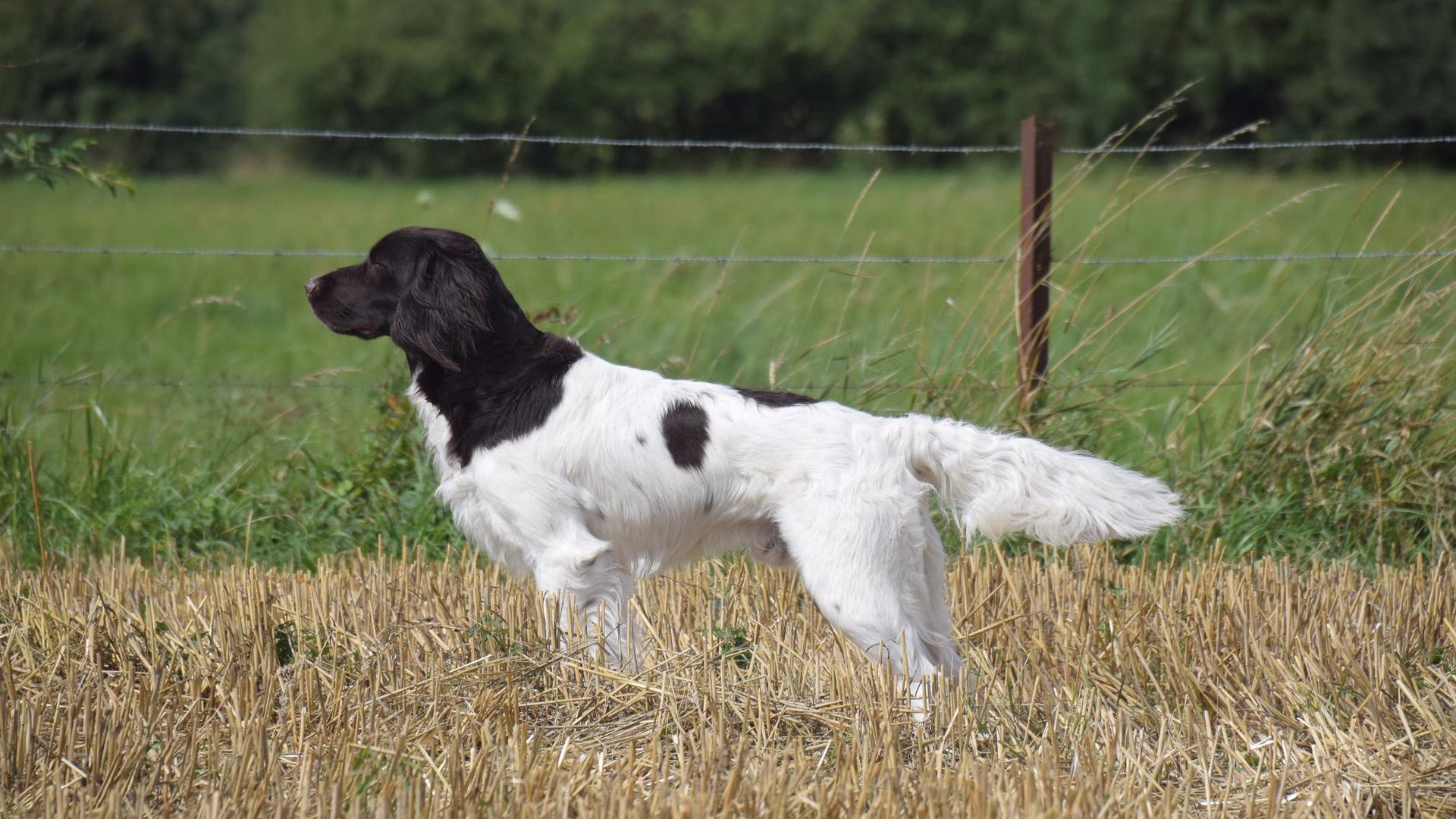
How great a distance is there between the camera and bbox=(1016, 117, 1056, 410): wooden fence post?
472 centimetres

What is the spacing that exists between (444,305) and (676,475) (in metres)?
0.78

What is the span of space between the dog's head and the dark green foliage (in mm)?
24493

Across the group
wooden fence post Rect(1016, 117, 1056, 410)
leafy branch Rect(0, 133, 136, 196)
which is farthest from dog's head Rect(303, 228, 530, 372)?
wooden fence post Rect(1016, 117, 1056, 410)

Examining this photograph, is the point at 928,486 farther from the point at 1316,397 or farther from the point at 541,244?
the point at 541,244

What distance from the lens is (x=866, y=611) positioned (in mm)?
3143

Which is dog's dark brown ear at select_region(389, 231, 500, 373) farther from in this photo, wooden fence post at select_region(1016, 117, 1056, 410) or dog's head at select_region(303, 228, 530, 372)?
wooden fence post at select_region(1016, 117, 1056, 410)

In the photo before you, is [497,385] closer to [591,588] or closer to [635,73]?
[591,588]

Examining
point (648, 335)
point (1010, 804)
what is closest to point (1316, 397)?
point (1010, 804)

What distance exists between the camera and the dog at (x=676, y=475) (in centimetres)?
320

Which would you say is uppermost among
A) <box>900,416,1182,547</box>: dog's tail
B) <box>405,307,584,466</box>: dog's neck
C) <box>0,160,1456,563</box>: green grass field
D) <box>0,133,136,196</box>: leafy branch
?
<box>0,133,136,196</box>: leafy branch

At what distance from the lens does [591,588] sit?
3338 mm

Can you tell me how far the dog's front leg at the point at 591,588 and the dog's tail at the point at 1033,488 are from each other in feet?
2.76

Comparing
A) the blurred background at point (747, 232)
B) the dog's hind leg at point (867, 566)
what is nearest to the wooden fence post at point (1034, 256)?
the blurred background at point (747, 232)

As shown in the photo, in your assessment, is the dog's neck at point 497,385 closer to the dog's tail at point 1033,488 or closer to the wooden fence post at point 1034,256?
the dog's tail at point 1033,488
